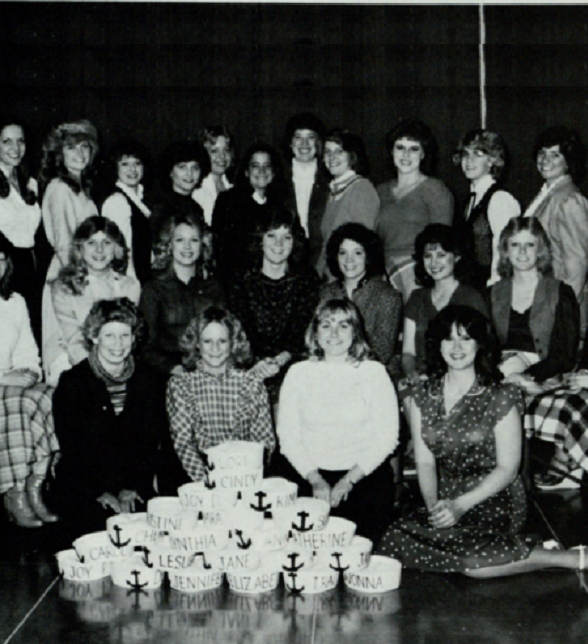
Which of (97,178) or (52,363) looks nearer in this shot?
(52,363)

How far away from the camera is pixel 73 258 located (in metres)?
4.70

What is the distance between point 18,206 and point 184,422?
5.11 ft

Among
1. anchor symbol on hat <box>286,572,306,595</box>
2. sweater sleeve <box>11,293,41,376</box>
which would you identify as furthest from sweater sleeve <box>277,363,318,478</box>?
sweater sleeve <box>11,293,41,376</box>

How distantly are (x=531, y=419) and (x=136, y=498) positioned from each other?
5.14 ft

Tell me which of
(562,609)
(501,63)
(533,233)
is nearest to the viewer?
(562,609)

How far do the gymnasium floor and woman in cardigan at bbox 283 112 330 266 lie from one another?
6.87 feet

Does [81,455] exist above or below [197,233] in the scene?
below

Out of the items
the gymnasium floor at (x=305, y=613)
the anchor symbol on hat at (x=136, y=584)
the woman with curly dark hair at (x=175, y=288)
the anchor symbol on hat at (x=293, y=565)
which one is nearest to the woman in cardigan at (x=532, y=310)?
the gymnasium floor at (x=305, y=613)

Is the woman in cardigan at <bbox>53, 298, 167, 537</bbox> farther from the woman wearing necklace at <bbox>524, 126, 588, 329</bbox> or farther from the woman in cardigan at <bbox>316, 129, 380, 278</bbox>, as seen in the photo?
the woman wearing necklace at <bbox>524, 126, 588, 329</bbox>

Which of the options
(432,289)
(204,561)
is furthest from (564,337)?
(204,561)

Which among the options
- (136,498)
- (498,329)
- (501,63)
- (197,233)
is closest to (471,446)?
(498,329)

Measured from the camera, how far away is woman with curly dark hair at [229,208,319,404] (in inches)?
182

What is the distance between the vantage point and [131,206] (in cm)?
511

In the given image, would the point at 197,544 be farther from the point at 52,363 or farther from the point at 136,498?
the point at 52,363
